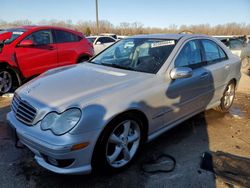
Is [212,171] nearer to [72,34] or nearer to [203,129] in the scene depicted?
[203,129]

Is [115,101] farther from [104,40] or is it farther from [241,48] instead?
[104,40]

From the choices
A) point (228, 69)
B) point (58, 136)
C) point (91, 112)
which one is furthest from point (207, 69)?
point (58, 136)

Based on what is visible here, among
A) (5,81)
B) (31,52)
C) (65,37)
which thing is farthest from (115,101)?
(65,37)

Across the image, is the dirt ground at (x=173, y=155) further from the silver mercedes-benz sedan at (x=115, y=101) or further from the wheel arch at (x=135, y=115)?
the wheel arch at (x=135, y=115)

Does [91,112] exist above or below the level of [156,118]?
above

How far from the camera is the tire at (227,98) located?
16.0 feet

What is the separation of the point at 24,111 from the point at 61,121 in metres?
0.58

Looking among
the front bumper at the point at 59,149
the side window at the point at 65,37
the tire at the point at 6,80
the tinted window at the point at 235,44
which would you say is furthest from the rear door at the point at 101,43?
the front bumper at the point at 59,149

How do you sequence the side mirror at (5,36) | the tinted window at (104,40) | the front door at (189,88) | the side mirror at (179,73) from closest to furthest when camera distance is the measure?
the side mirror at (179,73)
the front door at (189,88)
the side mirror at (5,36)
the tinted window at (104,40)

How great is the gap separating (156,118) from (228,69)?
222 cm

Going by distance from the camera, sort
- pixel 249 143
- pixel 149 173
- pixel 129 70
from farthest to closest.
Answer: pixel 249 143 → pixel 129 70 → pixel 149 173

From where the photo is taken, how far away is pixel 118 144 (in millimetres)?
2867

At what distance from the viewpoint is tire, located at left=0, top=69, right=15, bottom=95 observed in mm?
6000

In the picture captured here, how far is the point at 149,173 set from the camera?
2.94 metres
